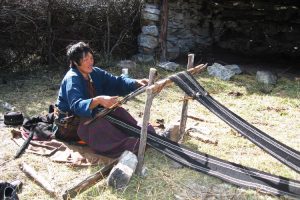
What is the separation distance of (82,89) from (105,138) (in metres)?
0.55

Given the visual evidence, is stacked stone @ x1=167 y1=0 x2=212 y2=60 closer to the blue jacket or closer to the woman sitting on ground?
the blue jacket

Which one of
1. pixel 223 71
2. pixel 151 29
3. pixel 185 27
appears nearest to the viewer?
pixel 223 71

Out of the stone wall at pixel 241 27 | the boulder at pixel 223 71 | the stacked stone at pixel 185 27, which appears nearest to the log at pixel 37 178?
the boulder at pixel 223 71

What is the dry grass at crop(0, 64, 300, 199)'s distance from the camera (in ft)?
12.9

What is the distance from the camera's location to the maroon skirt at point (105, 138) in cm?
440

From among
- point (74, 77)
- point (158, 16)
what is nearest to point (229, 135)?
point (74, 77)

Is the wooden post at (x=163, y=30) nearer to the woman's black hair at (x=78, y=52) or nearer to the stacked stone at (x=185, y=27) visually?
the stacked stone at (x=185, y=27)

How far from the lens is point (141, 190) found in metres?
3.95

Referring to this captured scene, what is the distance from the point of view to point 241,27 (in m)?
10.1

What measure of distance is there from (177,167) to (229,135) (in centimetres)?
132

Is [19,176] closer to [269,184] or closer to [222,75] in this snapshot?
[269,184]

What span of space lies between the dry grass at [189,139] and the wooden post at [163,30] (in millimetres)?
756

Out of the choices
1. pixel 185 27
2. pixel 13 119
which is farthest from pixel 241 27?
pixel 13 119

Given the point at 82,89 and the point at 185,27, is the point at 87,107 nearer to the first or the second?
the point at 82,89
